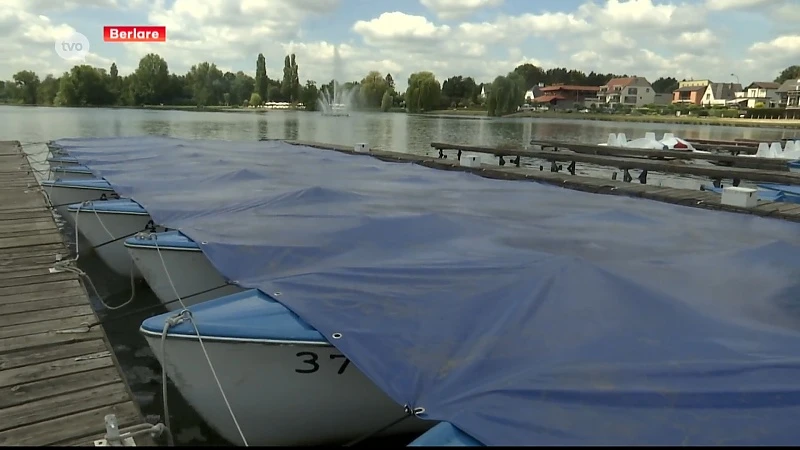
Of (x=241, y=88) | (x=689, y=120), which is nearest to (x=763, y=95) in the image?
(x=689, y=120)

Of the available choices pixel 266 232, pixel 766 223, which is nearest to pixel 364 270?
pixel 266 232

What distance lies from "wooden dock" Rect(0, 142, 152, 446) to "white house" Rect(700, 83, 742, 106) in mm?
147960

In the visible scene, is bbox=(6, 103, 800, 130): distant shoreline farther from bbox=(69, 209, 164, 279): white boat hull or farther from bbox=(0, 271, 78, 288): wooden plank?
bbox=(0, 271, 78, 288): wooden plank

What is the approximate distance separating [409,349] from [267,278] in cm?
169

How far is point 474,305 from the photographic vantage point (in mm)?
3775

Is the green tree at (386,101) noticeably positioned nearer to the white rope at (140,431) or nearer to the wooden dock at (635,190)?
the wooden dock at (635,190)

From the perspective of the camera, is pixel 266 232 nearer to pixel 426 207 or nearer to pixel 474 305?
pixel 426 207

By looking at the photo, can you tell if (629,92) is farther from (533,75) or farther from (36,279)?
(36,279)

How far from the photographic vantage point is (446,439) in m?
2.60

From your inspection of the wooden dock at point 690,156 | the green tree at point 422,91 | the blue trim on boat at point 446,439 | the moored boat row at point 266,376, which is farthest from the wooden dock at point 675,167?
the green tree at point 422,91

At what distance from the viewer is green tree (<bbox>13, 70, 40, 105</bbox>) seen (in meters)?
94.2

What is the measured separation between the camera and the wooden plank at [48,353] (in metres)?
4.12

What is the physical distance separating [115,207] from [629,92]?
5817 inches

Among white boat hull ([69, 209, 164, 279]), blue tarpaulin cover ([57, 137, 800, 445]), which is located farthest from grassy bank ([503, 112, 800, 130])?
white boat hull ([69, 209, 164, 279])
